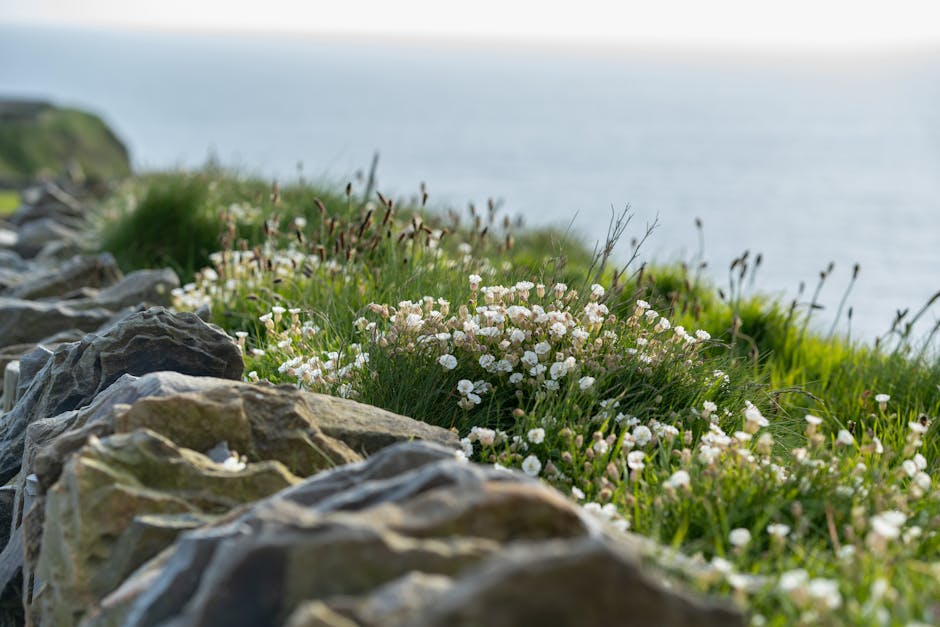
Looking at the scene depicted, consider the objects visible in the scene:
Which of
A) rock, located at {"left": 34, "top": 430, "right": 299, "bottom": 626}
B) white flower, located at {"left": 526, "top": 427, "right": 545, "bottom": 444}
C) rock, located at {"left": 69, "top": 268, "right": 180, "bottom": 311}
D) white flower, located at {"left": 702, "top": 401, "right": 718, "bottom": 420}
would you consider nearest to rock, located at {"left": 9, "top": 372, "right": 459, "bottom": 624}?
rock, located at {"left": 34, "top": 430, "right": 299, "bottom": 626}

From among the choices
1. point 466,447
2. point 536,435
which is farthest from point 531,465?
point 466,447

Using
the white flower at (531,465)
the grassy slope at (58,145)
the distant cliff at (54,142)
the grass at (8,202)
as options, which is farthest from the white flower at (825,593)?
the distant cliff at (54,142)

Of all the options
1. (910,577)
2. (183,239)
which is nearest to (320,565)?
(910,577)

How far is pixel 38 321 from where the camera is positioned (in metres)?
7.19

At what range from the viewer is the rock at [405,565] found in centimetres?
193

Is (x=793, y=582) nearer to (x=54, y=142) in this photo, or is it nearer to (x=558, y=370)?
(x=558, y=370)

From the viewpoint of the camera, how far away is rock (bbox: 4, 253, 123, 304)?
855 centimetres

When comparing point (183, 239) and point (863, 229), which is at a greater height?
point (183, 239)

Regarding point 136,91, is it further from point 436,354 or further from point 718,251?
point 436,354

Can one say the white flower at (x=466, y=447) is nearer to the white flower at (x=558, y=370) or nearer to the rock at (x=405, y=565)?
the white flower at (x=558, y=370)

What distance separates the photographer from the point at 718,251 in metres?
38.8

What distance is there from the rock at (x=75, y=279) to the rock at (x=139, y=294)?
0.93m

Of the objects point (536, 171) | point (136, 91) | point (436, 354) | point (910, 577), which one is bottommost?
point (136, 91)

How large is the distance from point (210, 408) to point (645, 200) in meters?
55.0
